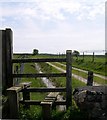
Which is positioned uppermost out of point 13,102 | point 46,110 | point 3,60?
point 3,60

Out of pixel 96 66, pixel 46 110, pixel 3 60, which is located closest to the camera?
pixel 46 110

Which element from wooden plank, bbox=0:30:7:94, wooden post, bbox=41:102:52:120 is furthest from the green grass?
wooden post, bbox=41:102:52:120

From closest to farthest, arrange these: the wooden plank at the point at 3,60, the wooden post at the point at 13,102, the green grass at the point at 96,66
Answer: the wooden post at the point at 13,102
the wooden plank at the point at 3,60
the green grass at the point at 96,66

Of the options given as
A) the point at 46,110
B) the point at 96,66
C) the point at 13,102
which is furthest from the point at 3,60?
the point at 96,66

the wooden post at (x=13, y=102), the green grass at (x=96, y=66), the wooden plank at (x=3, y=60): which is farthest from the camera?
the green grass at (x=96, y=66)

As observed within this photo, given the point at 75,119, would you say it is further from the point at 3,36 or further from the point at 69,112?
the point at 3,36

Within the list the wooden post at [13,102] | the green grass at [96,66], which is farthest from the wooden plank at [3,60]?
the green grass at [96,66]

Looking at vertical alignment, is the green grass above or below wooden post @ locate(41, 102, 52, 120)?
above

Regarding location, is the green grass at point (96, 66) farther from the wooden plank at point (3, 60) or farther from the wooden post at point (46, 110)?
the wooden post at point (46, 110)

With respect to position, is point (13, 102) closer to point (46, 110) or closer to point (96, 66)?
point (46, 110)

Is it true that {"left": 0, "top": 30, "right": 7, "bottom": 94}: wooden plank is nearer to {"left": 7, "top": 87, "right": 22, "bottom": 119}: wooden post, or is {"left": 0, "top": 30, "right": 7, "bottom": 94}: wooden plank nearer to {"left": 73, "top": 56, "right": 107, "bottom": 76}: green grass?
{"left": 7, "top": 87, "right": 22, "bottom": 119}: wooden post

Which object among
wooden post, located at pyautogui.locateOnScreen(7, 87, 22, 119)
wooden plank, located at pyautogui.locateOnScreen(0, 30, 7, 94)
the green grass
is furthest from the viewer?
the green grass

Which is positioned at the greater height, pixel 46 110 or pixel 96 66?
pixel 96 66

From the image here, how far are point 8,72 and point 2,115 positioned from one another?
1711 millimetres
